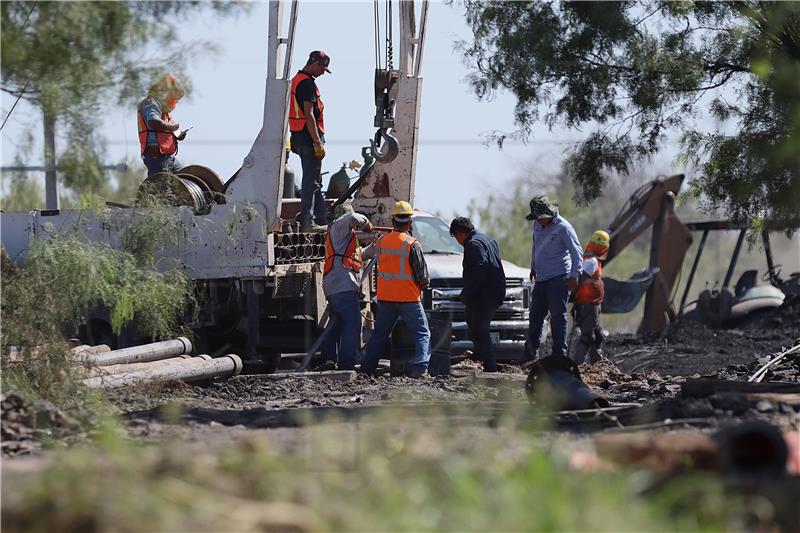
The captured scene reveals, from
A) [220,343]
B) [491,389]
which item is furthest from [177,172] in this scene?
[491,389]

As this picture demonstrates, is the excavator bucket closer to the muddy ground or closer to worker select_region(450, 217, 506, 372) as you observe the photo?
the muddy ground

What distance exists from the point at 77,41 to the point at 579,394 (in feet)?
14.5

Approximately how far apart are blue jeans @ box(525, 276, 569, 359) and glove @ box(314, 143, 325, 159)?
115 inches

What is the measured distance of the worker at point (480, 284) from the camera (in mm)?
14328

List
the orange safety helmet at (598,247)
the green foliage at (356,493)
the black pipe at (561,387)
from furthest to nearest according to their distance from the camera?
the orange safety helmet at (598,247)
the black pipe at (561,387)
the green foliage at (356,493)

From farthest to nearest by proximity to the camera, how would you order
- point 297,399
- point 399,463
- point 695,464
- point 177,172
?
point 177,172
point 297,399
point 695,464
point 399,463

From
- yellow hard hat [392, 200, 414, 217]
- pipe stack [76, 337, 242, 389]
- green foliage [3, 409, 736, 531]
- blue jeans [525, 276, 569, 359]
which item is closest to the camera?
green foliage [3, 409, 736, 531]

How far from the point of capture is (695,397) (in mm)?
9734

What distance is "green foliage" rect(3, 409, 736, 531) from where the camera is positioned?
447 centimetres

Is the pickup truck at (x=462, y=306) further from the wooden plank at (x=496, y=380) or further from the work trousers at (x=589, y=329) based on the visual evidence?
the wooden plank at (x=496, y=380)

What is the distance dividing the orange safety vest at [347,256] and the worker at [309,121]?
717 mm

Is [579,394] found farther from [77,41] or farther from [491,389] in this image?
[77,41]

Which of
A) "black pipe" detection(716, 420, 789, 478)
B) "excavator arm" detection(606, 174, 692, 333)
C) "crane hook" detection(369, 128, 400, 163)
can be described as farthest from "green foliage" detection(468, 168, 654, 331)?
"black pipe" detection(716, 420, 789, 478)

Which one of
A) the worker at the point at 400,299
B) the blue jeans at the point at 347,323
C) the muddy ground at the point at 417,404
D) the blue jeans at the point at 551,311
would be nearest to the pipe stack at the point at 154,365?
the muddy ground at the point at 417,404
